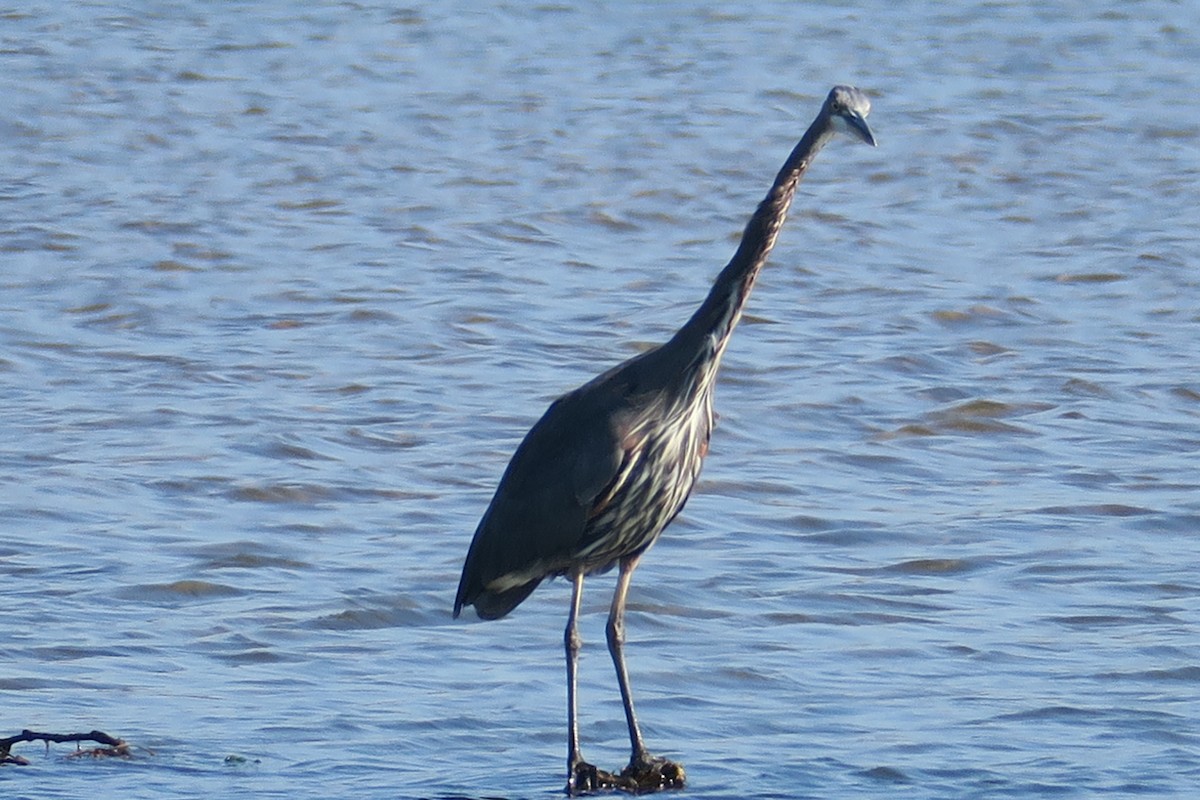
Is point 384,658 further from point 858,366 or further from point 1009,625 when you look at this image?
point 858,366

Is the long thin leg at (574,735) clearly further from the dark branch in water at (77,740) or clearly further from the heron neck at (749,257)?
the dark branch in water at (77,740)

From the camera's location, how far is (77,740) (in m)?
5.50

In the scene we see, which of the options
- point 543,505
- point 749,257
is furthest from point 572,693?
point 749,257

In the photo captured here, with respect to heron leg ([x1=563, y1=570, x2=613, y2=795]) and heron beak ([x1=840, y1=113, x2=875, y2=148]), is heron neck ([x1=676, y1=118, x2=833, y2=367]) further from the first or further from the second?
heron leg ([x1=563, y1=570, x2=613, y2=795])

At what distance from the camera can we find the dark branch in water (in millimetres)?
5426

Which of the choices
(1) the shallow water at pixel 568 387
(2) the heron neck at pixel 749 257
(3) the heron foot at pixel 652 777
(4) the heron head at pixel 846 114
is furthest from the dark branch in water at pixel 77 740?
(4) the heron head at pixel 846 114

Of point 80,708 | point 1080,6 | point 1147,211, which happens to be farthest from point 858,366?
point 1080,6

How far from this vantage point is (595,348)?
1024 centimetres

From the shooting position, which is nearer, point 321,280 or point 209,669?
point 209,669

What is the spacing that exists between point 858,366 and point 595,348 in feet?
3.77

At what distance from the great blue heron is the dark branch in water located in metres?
1.05

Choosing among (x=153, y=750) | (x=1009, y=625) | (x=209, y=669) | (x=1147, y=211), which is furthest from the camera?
(x=1147, y=211)

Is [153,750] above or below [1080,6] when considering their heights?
below

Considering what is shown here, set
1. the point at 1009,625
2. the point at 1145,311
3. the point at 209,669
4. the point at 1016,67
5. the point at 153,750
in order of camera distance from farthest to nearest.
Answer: the point at 1016,67 → the point at 1145,311 → the point at 1009,625 → the point at 209,669 → the point at 153,750
